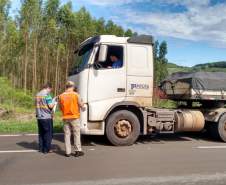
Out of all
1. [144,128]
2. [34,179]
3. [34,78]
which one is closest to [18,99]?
[34,78]

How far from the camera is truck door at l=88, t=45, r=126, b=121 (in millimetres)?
11352

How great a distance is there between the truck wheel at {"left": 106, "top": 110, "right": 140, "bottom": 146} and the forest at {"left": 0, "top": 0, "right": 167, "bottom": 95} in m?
18.1

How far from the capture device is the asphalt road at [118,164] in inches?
312

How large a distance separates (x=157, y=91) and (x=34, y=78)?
18593mm

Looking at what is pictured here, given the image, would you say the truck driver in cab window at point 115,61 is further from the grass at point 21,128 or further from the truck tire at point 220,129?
the grass at point 21,128

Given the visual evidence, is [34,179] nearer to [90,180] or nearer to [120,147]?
[90,180]

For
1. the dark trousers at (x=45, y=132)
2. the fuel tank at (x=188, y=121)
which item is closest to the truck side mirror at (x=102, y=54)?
the dark trousers at (x=45, y=132)

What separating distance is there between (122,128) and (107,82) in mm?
1245

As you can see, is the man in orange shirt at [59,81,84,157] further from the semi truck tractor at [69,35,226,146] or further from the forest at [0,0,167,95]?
the forest at [0,0,167,95]

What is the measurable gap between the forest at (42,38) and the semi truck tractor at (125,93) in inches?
673

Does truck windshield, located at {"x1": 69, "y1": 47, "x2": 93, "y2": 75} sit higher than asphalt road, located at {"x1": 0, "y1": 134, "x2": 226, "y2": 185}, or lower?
higher

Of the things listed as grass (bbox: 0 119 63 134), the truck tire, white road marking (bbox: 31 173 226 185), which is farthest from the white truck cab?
white road marking (bbox: 31 173 226 185)

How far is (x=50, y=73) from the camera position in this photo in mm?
34781

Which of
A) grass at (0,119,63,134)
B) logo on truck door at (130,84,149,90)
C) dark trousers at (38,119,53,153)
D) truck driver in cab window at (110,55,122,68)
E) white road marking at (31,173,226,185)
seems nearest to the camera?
white road marking at (31,173,226,185)
